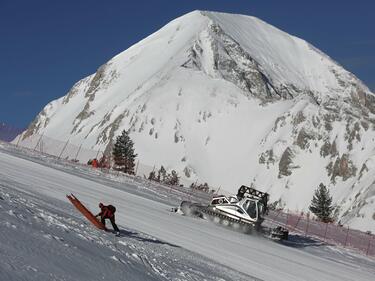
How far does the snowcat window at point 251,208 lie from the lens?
29484 mm

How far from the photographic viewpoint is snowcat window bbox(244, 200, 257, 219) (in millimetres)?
29484

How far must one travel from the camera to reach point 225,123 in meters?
122

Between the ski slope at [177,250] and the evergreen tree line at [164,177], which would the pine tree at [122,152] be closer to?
the evergreen tree line at [164,177]

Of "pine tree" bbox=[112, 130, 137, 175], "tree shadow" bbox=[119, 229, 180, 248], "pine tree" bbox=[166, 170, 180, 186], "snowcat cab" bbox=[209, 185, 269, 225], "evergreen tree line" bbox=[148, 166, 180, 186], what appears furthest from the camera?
"pine tree" bbox=[112, 130, 137, 175]

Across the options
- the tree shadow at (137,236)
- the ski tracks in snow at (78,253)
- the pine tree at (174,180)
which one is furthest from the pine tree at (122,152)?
the ski tracks in snow at (78,253)

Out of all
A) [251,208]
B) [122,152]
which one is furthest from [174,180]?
[251,208]

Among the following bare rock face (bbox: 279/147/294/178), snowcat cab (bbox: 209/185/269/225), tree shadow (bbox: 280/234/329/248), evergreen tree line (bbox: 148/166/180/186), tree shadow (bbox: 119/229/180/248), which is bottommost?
tree shadow (bbox: 119/229/180/248)

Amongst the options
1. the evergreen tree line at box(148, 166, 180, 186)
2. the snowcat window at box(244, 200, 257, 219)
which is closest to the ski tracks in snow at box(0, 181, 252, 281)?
the snowcat window at box(244, 200, 257, 219)

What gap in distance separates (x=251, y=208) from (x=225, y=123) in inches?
3649

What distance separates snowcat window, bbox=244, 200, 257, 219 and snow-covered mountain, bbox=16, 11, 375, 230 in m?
37.0

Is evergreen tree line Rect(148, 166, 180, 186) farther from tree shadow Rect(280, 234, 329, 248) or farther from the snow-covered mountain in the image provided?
tree shadow Rect(280, 234, 329, 248)

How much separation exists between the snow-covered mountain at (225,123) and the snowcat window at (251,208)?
121 ft

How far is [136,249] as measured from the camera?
43.8ft

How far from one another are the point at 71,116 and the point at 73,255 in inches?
6723
